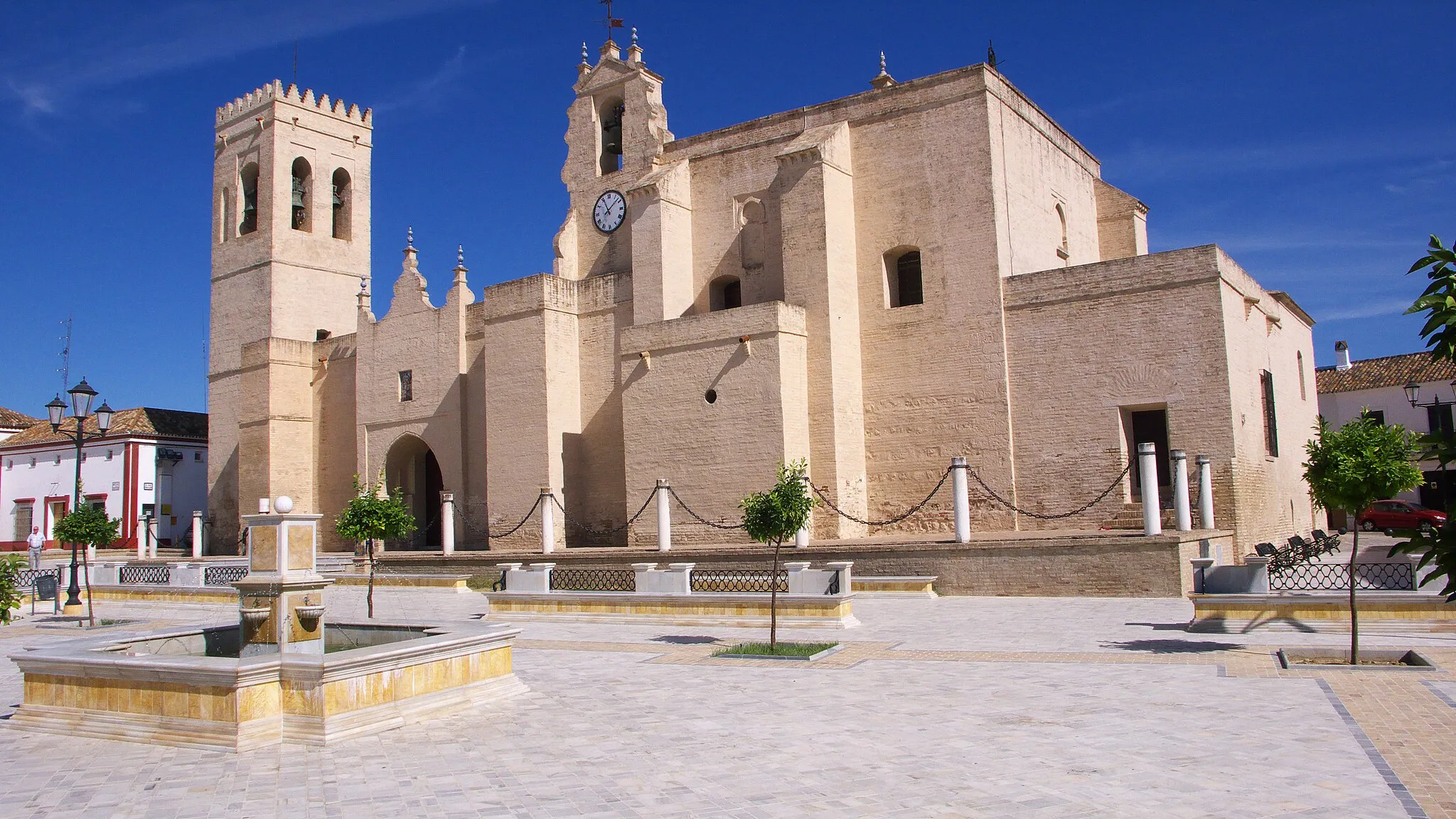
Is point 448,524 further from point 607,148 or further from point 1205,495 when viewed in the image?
point 1205,495

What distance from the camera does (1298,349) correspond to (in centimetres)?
2283

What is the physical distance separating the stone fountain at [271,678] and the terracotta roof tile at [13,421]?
3548cm

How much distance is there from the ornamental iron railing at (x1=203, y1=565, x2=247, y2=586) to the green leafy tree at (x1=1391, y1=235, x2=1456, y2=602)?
18.9 m

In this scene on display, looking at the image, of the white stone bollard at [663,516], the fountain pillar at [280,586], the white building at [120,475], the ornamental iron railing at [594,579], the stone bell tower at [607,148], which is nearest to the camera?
the fountain pillar at [280,586]

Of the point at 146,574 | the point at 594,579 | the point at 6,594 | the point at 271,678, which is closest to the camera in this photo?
the point at 271,678

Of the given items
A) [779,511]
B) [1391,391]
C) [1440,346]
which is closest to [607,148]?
[779,511]

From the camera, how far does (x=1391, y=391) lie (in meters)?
32.2

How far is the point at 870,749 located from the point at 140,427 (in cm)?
3200

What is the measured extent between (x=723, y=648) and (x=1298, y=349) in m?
17.3

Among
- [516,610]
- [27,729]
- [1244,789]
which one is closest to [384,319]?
[516,610]

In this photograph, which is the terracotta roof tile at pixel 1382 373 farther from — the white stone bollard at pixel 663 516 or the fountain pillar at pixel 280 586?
the fountain pillar at pixel 280 586

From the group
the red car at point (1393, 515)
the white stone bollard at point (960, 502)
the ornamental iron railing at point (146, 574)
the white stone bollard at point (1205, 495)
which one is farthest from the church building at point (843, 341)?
the ornamental iron railing at point (146, 574)

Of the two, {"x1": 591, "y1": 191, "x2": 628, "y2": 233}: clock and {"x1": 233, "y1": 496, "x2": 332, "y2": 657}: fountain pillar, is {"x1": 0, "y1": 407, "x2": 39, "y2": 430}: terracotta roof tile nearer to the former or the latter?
{"x1": 591, "y1": 191, "x2": 628, "y2": 233}: clock

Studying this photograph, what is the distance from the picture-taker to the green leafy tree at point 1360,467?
365 inches
